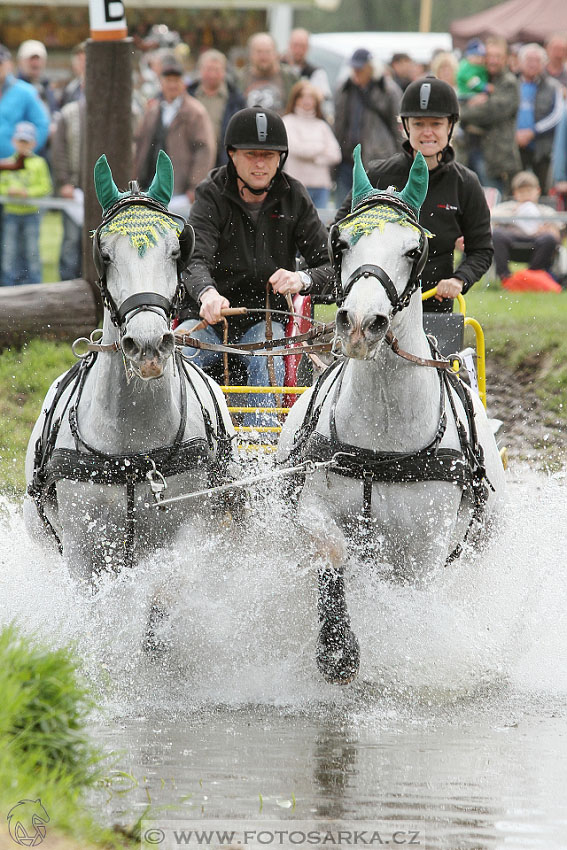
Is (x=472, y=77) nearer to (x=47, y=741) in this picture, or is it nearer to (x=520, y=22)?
(x=520, y=22)

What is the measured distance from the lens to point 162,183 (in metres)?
4.97

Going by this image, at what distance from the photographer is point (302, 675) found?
5.21 meters

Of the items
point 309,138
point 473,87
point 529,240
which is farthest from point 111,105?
point 473,87

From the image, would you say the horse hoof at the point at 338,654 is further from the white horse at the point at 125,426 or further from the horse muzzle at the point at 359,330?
the horse muzzle at the point at 359,330

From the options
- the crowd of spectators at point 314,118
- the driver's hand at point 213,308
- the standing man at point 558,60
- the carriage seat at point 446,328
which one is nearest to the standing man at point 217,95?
the crowd of spectators at point 314,118

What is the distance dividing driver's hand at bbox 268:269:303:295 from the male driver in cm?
28

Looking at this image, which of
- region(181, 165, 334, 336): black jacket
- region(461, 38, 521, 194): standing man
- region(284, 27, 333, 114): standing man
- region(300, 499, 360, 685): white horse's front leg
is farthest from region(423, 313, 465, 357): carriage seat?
region(284, 27, 333, 114): standing man

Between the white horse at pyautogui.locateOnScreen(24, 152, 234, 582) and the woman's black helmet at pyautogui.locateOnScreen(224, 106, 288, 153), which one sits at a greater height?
the woman's black helmet at pyautogui.locateOnScreen(224, 106, 288, 153)

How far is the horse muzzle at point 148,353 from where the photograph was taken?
449cm

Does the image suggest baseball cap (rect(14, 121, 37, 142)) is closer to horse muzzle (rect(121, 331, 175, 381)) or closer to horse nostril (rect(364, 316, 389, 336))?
horse muzzle (rect(121, 331, 175, 381))

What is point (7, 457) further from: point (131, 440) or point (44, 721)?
point (44, 721)

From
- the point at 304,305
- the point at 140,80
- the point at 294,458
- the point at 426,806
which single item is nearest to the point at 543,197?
the point at 140,80

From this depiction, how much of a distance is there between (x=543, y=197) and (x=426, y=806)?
10.6m

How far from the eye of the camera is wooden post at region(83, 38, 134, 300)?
8.99 m
